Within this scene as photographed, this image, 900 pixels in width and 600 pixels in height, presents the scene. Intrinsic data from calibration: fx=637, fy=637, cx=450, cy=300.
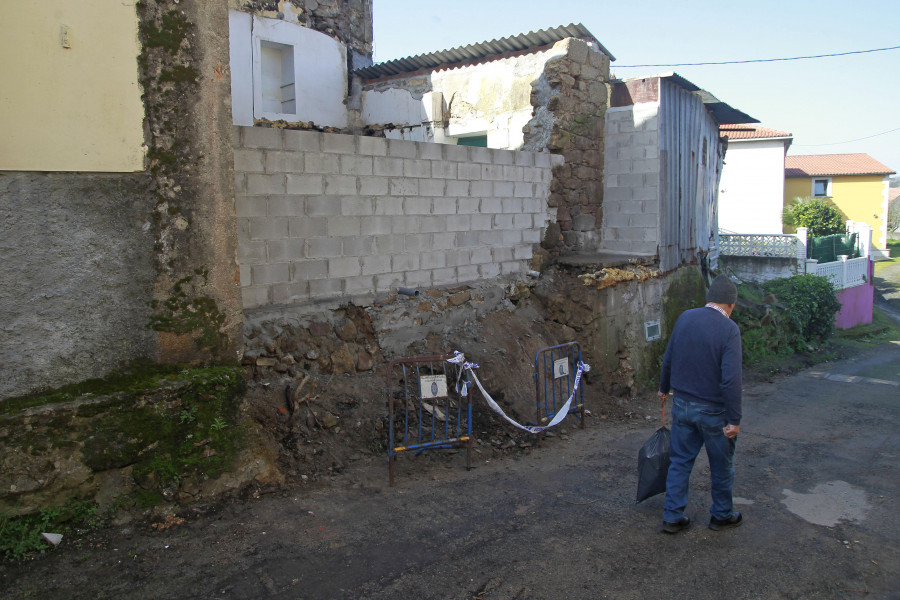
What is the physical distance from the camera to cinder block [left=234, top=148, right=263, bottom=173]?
17.6 feet

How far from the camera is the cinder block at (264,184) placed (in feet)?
17.9

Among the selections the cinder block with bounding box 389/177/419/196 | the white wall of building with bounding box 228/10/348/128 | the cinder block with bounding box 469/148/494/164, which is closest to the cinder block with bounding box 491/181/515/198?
the cinder block with bounding box 469/148/494/164

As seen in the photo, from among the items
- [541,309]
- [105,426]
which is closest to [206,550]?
[105,426]

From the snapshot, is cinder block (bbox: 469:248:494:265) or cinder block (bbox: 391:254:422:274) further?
cinder block (bbox: 469:248:494:265)

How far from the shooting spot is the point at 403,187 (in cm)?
673

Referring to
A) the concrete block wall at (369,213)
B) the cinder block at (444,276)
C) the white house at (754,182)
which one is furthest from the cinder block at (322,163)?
the white house at (754,182)

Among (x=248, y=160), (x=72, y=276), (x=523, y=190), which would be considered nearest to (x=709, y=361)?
(x=248, y=160)

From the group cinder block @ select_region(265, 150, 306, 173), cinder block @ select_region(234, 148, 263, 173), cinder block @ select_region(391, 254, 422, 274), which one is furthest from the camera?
cinder block @ select_region(391, 254, 422, 274)

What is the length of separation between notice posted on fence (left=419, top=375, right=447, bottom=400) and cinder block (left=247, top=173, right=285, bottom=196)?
210 cm

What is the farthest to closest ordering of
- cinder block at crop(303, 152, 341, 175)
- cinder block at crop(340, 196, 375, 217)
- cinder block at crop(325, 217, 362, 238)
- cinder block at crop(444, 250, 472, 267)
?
1. cinder block at crop(444, 250, 472, 267)
2. cinder block at crop(340, 196, 375, 217)
3. cinder block at crop(325, 217, 362, 238)
4. cinder block at crop(303, 152, 341, 175)

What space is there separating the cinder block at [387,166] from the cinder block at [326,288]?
1.20 meters

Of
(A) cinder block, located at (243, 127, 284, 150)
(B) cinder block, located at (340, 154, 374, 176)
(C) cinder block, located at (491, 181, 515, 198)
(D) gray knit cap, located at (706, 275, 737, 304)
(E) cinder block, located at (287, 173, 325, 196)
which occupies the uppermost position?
(A) cinder block, located at (243, 127, 284, 150)

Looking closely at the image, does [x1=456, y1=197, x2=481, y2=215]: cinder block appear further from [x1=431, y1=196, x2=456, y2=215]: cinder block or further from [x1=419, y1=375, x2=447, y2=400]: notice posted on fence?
[x1=419, y1=375, x2=447, y2=400]: notice posted on fence

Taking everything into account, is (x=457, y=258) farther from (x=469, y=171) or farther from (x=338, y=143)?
(x=338, y=143)
